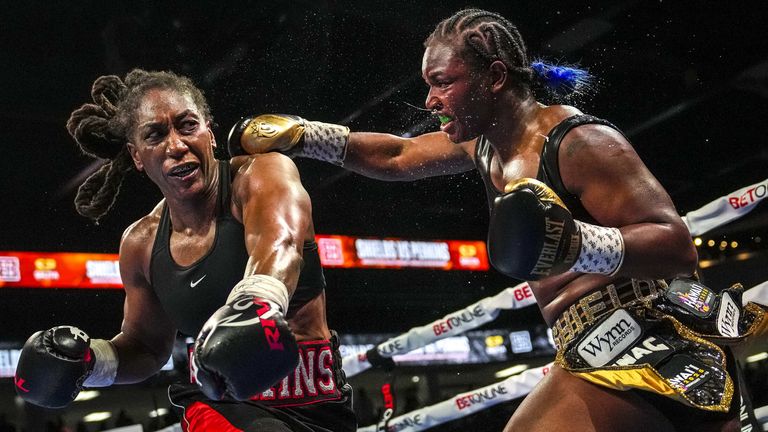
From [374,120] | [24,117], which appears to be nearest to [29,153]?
[24,117]

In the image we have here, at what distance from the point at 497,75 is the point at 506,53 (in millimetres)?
68

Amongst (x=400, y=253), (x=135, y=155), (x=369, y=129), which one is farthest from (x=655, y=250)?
(x=400, y=253)

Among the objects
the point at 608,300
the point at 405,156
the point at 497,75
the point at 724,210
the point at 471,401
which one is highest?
the point at 497,75

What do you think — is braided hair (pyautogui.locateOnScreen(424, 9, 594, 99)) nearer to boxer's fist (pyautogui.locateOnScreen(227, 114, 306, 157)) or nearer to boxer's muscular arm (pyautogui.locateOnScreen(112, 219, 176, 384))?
boxer's fist (pyautogui.locateOnScreen(227, 114, 306, 157))

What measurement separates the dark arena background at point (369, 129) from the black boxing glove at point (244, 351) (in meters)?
0.79

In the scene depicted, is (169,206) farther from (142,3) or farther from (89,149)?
(142,3)

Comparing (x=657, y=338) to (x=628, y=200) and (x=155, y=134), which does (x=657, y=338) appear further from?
(x=155, y=134)

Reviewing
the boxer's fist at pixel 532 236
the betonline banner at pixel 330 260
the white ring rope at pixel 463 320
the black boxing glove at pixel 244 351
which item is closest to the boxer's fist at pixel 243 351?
the black boxing glove at pixel 244 351

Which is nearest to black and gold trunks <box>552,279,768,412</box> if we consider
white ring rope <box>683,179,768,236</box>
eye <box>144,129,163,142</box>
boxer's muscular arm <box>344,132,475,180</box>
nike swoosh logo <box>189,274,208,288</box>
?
boxer's muscular arm <box>344,132,475,180</box>

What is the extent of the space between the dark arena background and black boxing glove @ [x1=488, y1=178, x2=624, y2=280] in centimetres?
75

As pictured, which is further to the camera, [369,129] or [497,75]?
[369,129]

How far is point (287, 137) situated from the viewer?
7.00 ft

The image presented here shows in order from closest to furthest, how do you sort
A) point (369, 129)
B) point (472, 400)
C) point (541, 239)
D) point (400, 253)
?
1. point (541, 239)
2. point (472, 400)
3. point (369, 129)
4. point (400, 253)

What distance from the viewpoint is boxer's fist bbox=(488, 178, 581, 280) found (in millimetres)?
1430
